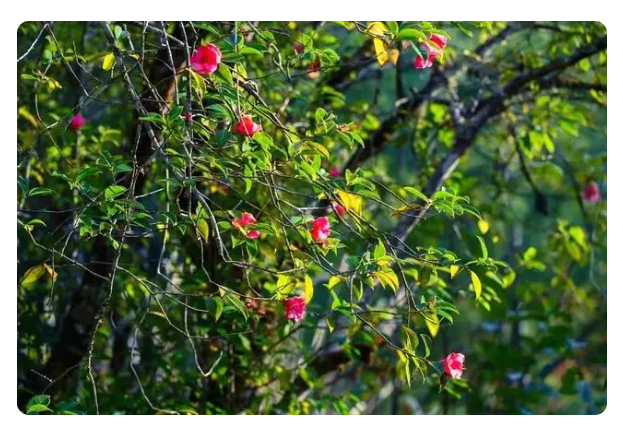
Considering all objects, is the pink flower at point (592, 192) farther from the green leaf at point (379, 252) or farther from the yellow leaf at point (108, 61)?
the yellow leaf at point (108, 61)

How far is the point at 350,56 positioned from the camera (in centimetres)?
371

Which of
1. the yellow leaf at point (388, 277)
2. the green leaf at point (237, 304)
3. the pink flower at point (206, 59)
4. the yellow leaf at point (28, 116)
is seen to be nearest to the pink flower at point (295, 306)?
the green leaf at point (237, 304)

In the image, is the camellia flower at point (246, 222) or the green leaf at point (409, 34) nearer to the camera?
the green leaf at point (409, 34)

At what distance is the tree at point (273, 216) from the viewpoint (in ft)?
7.27

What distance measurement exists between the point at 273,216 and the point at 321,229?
25cm

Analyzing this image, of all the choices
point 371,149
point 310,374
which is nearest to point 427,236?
point 371,149

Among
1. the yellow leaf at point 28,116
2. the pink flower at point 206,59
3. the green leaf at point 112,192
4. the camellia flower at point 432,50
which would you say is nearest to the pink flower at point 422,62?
the camellia flower at point 432,50

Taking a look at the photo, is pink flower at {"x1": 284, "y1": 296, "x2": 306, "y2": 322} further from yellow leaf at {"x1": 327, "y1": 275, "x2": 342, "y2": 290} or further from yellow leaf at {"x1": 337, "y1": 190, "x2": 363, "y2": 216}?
yellow leaf at {"x1": 337, "y1": 190, "x2": 363, "y2": 216}

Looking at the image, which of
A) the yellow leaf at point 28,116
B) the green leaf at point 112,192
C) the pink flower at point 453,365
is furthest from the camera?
the yellow leaf at point 28,116

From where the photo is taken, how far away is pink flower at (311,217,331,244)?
2.18 meters

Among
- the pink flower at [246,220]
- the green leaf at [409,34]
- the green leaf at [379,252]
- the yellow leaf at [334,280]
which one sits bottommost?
the yellow leaf at [334,280]

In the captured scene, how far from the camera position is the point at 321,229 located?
218cm

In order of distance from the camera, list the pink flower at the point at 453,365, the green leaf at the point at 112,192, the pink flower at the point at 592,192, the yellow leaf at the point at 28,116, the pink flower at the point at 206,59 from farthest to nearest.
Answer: the pink flower at the point at 592,192, the yellow leaf at the point at 28,116, the pink flower at the point at 453,365, the green leaf at the point at 112,192, the pink flower at the point at 206,59

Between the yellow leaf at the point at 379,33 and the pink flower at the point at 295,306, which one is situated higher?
the yellow leaf at the point at 379,33
